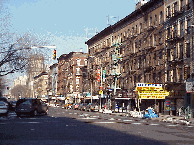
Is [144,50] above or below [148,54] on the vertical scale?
above

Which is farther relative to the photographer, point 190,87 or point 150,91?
point 150,91

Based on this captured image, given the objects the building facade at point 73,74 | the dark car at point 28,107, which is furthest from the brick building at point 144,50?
the building facade at point 73,74

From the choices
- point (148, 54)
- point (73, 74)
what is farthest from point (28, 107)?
point (73, 74)

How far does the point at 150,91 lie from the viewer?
44.6 metres

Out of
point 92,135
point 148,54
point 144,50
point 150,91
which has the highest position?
point 144,50

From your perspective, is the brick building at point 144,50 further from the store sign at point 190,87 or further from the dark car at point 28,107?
the dark car at point 28,107

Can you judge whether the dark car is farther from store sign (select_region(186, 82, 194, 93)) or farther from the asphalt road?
store sign (select_region(186, 82, 194, 93))

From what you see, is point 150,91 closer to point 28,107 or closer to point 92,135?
point 28,107

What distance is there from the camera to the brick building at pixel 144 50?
47094mm

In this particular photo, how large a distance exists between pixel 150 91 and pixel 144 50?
Answer: 44.3 feet

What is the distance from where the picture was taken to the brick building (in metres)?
47.1

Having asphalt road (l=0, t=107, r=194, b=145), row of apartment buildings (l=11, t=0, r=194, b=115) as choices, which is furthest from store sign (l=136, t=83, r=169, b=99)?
asphalt road (l=0, t=107, r=194, b=145)

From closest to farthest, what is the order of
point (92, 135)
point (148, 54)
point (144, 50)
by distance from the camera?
point (92, 135), point (148, 54), point (144, 50)

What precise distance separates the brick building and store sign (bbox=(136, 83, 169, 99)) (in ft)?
5.48
